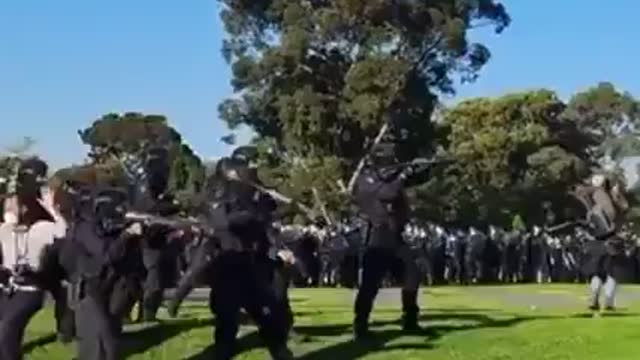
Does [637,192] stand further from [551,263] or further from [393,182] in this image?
[393,182]

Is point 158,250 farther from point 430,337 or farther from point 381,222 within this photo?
point 430,337

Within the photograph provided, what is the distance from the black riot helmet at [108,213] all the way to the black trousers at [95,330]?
1.98 feet

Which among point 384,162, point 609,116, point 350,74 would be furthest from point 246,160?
point 609,116

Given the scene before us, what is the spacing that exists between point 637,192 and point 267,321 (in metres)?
Result: 46.2

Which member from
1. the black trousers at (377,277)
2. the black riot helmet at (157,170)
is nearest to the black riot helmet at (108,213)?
the black riot helmet at (157,170)

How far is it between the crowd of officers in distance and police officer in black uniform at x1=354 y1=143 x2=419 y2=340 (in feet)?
0.04

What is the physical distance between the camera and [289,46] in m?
52.7

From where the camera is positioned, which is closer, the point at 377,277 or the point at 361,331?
the point at 377,277

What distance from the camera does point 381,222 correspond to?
15422 millimetres

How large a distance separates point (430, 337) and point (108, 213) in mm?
4467

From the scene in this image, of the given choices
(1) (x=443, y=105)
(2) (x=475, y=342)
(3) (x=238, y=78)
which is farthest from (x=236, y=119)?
(2) (x=475, y=342)

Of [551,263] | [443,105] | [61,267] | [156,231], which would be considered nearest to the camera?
[61,267]

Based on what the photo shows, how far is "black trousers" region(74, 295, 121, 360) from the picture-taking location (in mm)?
12523

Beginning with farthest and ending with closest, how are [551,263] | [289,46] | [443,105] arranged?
[443,105] → [289,46] → [551,263]
